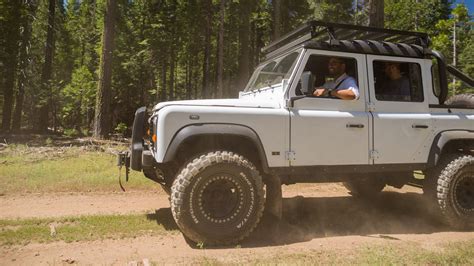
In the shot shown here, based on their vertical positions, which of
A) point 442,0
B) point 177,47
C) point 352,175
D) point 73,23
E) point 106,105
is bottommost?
point 352,175

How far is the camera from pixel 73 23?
38.7m

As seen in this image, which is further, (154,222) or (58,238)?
(154,222)

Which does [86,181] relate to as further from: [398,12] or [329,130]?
[398,12]

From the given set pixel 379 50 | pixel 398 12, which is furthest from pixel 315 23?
pixel 398 12

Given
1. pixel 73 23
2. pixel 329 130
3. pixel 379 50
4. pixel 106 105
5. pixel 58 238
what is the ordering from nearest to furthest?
pixel 58 238 → pixel 329 130 → pixel 379 50 → pixel 106 105 → pixel 73 23

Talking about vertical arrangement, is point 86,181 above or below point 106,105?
below

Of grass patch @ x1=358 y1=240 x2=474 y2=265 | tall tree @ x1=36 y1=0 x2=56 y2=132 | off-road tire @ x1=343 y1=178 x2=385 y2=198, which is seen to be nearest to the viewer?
grass patch @ x1=358 y1=240 x2=474 y2=265

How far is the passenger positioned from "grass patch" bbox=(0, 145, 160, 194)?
4.92 metres

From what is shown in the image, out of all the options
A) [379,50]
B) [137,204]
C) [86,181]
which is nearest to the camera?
[379,50]

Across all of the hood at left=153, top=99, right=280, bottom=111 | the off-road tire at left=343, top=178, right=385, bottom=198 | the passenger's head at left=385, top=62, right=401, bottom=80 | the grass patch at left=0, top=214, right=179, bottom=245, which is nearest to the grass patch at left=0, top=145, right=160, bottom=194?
the grass patch at left=0, top=214, right=179, bottom=245

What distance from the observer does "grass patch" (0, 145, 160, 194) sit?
22.9 feet

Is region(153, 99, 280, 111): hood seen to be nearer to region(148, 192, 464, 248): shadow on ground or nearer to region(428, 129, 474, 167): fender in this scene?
region(148, 192, 464, 248): shadow on ground

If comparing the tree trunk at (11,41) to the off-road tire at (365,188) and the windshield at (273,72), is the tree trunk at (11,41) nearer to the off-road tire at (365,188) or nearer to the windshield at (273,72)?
the windshield at (273,72)

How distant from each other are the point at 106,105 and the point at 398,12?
124 ft
